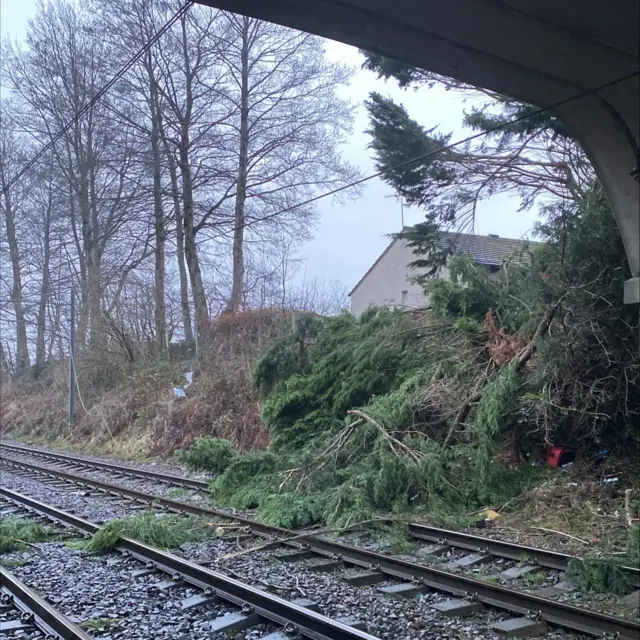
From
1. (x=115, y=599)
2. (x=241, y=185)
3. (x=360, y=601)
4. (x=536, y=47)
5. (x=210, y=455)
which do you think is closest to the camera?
(x=536, y=47)

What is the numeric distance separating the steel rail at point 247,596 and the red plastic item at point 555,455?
582 centimetres

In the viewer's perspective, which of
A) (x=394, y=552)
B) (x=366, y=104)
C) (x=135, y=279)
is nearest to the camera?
(x=394, y=552)

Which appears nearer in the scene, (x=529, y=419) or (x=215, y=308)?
(x=529, y=419)

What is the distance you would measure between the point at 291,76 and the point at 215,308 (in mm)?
8342

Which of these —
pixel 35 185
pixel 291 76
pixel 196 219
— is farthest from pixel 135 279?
pixel 291 76

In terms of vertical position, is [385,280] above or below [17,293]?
above

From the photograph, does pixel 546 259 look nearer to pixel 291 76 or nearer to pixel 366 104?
pixel 366 104

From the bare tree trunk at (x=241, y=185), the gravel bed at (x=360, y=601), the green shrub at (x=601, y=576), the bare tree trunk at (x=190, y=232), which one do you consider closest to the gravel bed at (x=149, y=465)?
the bare tree trunk at (x=190, y=232)

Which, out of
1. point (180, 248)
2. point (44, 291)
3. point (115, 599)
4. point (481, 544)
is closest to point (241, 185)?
point (180, 248)

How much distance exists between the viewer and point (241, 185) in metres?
25.5

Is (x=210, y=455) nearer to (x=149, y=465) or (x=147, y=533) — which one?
(x=147, y=533)

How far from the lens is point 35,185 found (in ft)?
97.4

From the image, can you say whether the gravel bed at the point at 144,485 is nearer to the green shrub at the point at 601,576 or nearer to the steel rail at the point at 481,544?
the steel rail at the point at 481,544

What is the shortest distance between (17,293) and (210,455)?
1041 inches
